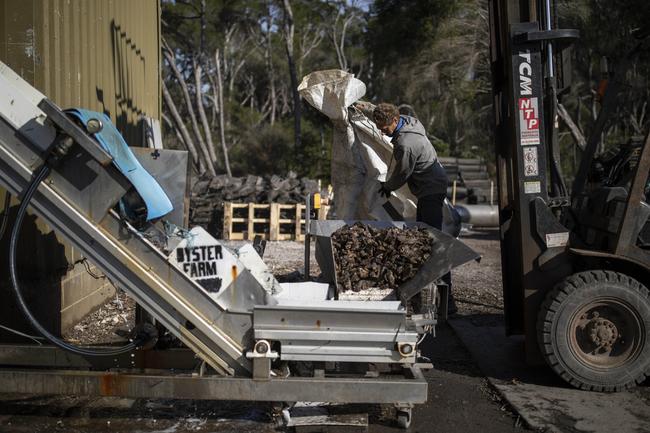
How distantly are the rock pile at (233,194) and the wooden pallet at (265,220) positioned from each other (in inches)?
12.3

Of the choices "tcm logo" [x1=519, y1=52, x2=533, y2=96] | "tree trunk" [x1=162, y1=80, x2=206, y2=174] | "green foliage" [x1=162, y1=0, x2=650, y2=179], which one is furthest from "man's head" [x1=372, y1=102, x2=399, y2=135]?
"tree trunk" [x1=162, y1=80, x2=206, y2=174]

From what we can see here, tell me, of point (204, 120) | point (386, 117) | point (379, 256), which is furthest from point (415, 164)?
point (204, 120)

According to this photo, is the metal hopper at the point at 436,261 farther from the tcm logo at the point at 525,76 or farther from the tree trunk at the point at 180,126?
the tree trunk at the point at 180,126

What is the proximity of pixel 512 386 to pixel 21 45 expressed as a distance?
5121 mm

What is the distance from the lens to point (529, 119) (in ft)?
17.7

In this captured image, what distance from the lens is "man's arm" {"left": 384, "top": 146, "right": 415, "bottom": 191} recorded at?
6309 mm

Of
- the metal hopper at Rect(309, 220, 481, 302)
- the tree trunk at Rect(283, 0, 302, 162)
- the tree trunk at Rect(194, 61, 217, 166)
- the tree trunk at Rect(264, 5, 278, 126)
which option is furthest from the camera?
the tree trunk at Rect(264, 5, 278, 126)

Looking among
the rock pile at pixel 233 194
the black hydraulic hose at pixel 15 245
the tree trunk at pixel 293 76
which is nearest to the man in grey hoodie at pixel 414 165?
the black hydraulic hose at pixel 15 245

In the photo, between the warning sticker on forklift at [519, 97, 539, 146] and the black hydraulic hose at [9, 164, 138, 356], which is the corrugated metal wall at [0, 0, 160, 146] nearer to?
the black hydraulic hose at [9, 164, 138, 356]

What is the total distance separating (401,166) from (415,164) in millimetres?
190

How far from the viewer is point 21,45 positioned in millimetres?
5992

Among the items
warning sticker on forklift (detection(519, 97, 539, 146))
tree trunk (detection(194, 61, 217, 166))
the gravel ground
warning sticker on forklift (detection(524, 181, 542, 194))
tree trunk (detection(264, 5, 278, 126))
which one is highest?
tree trunk (detection(264, 5, 278, 126))

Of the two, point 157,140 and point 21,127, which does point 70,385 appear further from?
point 157,140

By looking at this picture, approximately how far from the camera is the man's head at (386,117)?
6.24m
